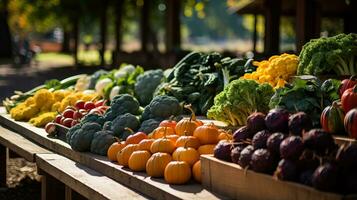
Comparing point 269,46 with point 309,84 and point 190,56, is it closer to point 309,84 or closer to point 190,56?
point 190,56

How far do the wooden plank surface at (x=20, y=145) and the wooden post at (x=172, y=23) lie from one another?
992cm

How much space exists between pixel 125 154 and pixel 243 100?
3.59 feet

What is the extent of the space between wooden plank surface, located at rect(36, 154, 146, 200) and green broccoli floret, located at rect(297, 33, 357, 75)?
1812mm

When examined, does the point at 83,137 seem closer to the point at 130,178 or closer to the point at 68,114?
the point at 130,178

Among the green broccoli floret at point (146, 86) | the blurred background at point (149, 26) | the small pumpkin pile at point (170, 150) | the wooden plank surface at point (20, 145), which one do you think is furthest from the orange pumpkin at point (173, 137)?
the blurred background at point (149, 26)

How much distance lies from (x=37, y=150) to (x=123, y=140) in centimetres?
102

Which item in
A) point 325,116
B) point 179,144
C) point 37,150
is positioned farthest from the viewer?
point 37,150

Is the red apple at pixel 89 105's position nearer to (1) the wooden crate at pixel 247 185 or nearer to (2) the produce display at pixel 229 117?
(2) the produce display at pixel 229 117

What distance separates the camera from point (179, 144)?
4.52 meters

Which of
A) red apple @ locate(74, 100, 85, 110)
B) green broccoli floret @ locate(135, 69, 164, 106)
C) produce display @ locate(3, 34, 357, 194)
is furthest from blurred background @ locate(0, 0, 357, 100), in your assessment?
red apple @ locate(74, 100, 85, 110)

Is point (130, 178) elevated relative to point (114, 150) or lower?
lower

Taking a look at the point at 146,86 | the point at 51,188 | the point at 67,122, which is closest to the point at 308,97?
the point at 51,188

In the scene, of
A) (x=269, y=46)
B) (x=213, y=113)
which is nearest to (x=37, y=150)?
(x=213, y=113)

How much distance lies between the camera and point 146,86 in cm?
745
